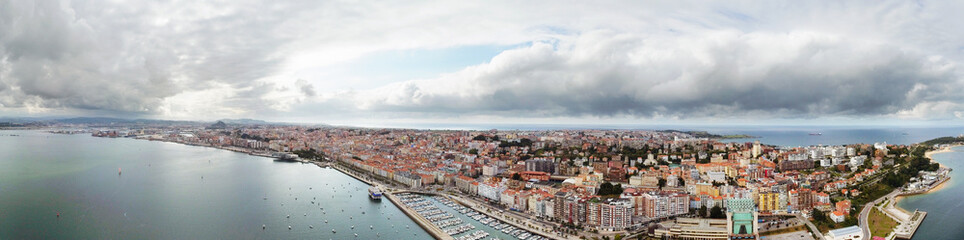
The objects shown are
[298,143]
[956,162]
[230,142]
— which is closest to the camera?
[956,162]

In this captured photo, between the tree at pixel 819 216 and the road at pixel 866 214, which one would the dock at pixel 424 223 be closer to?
the tree at pixel 819 216

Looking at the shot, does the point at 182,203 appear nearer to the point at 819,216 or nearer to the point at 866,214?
the point at 819,216

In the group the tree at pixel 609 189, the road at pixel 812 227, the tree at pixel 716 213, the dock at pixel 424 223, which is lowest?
the dock at pixel 424 223

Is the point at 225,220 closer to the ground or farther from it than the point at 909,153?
closer to the ground

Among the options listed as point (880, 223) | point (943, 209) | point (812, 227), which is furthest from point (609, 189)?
point (943, 209)

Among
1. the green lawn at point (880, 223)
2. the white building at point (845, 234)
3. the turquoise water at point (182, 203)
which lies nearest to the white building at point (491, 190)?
the turquoise water at point (182, 203)

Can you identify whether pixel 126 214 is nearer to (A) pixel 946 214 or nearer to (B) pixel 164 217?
(B) pixel 164 217

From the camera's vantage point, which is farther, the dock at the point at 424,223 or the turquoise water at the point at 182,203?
the turquoise water at the point at 182,203

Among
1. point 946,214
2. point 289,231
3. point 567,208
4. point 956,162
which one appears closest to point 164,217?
Result: point 289,231
